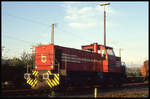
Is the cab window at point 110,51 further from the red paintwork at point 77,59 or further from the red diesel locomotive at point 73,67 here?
the red paintwork at point 77,59

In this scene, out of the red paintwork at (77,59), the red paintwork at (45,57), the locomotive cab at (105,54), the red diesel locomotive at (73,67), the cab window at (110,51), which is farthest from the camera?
the cab window at (110,51)

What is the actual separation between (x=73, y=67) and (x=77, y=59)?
2.58 feet

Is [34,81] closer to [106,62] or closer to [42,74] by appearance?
[42,74]

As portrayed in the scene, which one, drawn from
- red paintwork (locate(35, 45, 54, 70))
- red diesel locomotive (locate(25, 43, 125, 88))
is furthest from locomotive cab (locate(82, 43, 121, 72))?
red paintwork (locate(35, 45, 54, 70))

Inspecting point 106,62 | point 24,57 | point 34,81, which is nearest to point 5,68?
point 34,81

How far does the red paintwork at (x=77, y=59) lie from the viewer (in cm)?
1440

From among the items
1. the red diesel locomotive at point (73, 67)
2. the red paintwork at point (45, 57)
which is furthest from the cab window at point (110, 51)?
the red paintwork at point (45, 57)

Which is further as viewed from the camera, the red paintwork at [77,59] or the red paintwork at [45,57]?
the red paintwork at [77,59]

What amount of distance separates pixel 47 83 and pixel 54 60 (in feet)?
5.54

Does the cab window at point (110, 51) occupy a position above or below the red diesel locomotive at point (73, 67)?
above

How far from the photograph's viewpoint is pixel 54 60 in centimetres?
A: 1405

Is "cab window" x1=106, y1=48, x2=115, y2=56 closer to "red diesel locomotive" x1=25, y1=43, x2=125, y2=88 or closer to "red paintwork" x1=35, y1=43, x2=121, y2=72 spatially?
"red diesel locomotive" x1=25, y1=43, x2=125, y2=88

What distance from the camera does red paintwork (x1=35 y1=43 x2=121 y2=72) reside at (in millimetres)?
14398

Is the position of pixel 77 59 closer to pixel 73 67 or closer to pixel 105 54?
pixel 73 67
